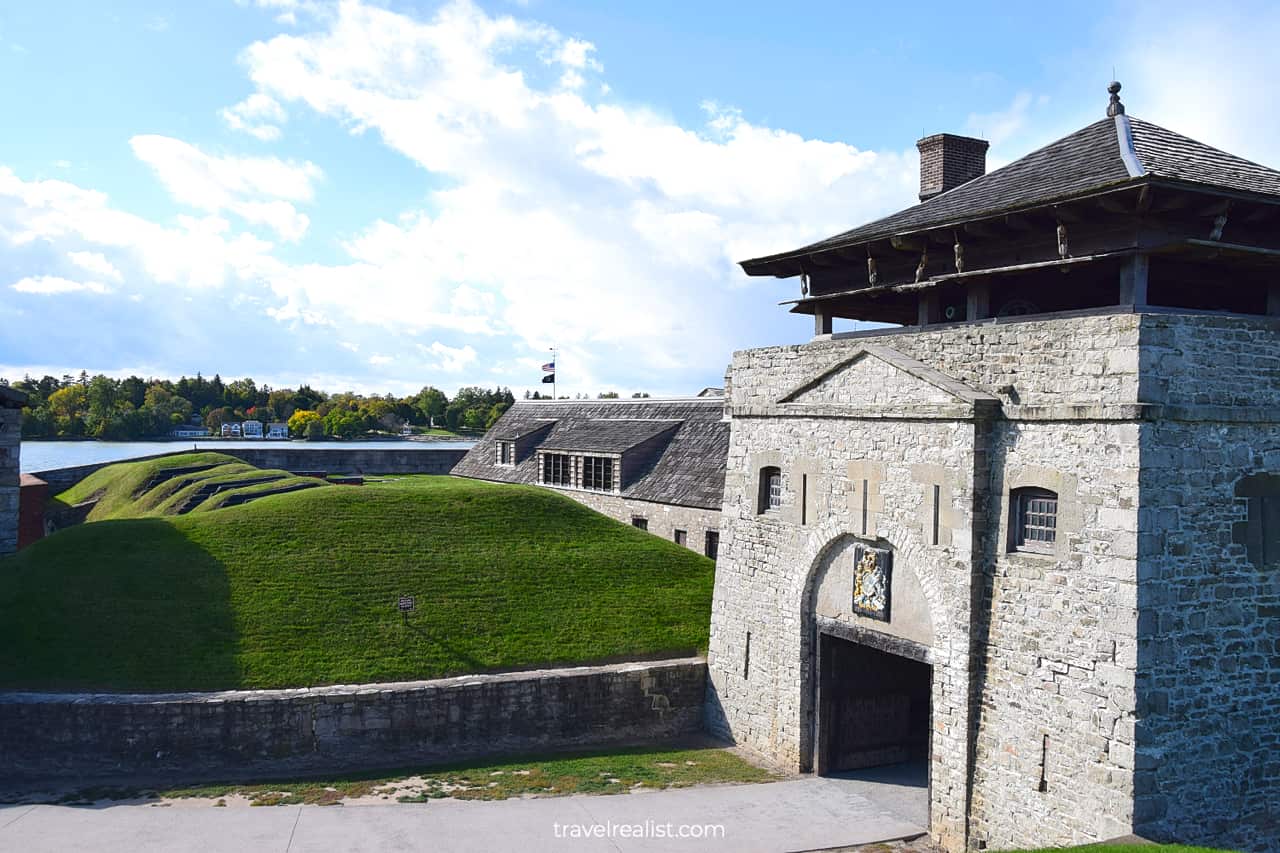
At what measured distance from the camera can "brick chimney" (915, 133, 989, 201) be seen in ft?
64.8

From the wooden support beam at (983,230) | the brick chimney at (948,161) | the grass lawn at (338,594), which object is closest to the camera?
the wooden support beam at (983,230)

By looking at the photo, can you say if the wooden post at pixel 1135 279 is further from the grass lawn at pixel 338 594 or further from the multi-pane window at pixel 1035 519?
the grass lawn at pixel 338 594

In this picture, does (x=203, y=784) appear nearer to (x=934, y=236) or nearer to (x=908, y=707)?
(x=908, y=707)

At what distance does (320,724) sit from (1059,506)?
12537 mm

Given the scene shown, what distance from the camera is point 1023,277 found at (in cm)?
1630

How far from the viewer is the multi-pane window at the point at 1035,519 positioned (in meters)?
12.9

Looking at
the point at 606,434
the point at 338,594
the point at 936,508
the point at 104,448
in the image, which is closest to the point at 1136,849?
the point at 936,508

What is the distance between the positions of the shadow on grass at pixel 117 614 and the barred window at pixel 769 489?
10304mm

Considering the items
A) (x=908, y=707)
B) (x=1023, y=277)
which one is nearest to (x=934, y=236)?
(x=1023, y=277)

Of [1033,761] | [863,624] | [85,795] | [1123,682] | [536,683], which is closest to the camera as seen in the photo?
[1123,682]

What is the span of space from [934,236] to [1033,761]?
26.8 feet

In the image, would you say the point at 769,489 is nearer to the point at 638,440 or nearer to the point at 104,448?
the point at 638,440

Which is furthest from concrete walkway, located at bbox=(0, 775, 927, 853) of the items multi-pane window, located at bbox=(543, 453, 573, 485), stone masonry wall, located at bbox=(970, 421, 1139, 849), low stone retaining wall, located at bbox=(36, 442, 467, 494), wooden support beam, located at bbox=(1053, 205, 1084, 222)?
low stone retaining wall, located at bbox=(36, 442, 467, 494)

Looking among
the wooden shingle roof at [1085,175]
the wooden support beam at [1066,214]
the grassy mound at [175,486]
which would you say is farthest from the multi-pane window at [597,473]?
the wooden support beam at [1066,214]
